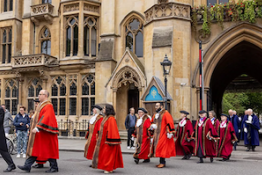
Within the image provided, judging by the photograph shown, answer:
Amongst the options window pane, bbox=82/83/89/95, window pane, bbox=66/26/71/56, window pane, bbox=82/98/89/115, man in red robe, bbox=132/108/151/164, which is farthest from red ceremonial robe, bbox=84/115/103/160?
window pane, bbox=66/26/71/56

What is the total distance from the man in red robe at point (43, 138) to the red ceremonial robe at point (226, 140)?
569 centimetres

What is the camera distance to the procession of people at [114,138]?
23.7 ft

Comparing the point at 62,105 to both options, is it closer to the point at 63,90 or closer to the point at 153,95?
the point at 63,90

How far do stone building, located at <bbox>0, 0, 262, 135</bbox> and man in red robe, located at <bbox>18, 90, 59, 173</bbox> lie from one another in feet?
24.8

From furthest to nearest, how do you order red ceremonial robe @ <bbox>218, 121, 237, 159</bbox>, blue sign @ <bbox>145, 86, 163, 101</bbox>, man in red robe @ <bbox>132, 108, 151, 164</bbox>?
blue sign @ <bbox>145, 86, 163, 101</bbox>, red ceremonial robe @ <bbox>218, 121, 237, 159</bbox>, man in red robe @ <bbox>132, 108, 151, 164</bbox>

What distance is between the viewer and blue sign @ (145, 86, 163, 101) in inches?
563

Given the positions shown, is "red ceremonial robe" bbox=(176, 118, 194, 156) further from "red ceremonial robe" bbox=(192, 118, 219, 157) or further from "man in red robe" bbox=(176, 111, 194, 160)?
"red ceremonial robe" bbox=(192, 118, 219, 157)

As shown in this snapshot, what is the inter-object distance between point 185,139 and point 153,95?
4321 millimetres

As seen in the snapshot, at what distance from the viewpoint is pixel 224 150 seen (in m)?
10.4

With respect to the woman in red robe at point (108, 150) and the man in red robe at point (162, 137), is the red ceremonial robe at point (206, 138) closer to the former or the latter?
the man in red robe at point (162, 137)

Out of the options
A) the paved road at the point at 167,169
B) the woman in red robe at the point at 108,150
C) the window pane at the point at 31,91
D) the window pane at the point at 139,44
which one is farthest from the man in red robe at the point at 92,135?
the window pane at the point at 31,91

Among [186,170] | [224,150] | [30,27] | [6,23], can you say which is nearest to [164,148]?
[186,170]

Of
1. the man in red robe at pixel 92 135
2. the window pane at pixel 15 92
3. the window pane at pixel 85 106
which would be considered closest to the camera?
the man in red robe at pixel 92 135

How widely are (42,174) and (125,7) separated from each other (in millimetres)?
13301
